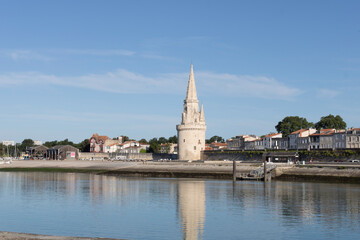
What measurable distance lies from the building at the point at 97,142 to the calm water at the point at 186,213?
111762 millimetres

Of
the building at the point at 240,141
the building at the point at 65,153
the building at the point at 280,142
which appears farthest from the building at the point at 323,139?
the building at the point at 65,153

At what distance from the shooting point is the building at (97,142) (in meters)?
158

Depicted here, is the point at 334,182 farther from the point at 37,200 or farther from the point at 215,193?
the point at 37,200

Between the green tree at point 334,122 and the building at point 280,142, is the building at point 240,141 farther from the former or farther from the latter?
the green tree at point 334,122

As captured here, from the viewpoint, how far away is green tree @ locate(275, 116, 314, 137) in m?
137

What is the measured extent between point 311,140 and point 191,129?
27.5 metres

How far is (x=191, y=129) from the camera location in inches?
4067

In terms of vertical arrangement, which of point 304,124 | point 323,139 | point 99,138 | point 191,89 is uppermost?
point 191,89

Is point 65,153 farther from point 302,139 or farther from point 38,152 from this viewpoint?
point 302,139

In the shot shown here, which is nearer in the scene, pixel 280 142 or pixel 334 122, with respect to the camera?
pixel 280 142

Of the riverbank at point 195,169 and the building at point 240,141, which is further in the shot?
the building at point 240,141

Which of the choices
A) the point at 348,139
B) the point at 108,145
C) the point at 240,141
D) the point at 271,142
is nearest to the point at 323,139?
the point at 348,139

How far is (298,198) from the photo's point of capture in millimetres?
40375

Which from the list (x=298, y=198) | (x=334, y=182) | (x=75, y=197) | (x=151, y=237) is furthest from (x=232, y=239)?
(x=334, y=182)
